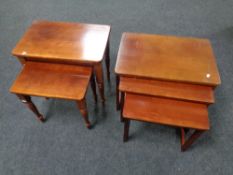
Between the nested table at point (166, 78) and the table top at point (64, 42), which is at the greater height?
the table top at point (64, 42)

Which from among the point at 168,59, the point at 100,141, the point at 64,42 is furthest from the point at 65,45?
the point at 100,141

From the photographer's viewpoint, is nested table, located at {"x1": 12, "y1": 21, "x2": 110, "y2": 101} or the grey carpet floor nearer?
nested table, located at {"x1": 12, "y1": 21, "x2": 110, "y2": 101}

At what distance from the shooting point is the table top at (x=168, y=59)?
2.97 feet

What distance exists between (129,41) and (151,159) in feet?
2.72

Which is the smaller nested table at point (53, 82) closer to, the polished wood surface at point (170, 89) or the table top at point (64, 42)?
the table top at point (64, 42)

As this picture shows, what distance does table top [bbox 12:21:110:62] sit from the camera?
97 centimetres

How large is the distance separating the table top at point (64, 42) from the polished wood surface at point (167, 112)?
34 cm

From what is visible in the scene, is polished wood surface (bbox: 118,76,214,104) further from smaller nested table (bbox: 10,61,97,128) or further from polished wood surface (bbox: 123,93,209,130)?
smaller nested table (bbox: 10,61,97,128)

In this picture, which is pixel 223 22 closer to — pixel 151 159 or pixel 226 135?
pixel 226 135

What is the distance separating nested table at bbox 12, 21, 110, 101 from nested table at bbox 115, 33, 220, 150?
0.49 feet

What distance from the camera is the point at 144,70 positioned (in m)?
0.93

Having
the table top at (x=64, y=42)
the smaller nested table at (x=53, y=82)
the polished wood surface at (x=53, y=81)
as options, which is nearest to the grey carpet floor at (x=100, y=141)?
the smaller nested table at (x=53, y=82)

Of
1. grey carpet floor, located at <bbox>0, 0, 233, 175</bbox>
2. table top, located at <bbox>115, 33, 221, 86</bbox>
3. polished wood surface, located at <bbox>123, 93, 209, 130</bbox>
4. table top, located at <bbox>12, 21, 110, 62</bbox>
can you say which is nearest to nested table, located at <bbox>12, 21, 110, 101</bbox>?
table top, located at <bbox>12, 21, 110, 62</bbox>

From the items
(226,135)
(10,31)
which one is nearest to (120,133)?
(226,135)
